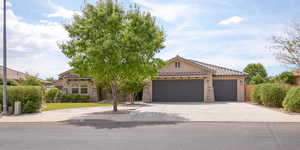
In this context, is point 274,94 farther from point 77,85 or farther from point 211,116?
point 77,85

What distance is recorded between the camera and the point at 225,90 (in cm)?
2692

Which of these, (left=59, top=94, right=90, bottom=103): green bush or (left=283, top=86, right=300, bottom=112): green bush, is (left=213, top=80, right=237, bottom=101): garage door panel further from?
(left=59, top=94, right=90, bottom=103): green bush

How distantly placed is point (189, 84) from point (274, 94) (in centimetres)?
991

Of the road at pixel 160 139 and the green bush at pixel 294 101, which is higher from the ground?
the green bush at pixel 294 101

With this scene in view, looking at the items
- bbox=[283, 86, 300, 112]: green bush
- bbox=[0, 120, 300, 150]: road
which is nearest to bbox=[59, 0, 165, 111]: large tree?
bbox=[0, 120, 300, 150]: road

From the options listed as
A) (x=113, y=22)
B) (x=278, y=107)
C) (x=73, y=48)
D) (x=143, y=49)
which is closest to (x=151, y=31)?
(x=143, y=49)

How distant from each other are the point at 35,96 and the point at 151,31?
29.4 feet

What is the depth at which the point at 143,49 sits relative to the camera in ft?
46.4

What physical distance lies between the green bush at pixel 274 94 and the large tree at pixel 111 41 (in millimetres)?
9502

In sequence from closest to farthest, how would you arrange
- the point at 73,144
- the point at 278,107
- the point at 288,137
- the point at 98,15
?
Answer: 1. the point at 73,144
2. the point at 288,137
3. the point at 98,15
4. the point at 278,107

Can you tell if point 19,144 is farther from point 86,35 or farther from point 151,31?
point 151,31

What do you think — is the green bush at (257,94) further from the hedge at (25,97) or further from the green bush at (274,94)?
the hedge at (25,97)

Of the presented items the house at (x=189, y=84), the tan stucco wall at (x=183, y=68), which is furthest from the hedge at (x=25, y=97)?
the tan stucco wall at (x=183, y=68)

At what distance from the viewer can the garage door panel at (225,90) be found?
26.8m
